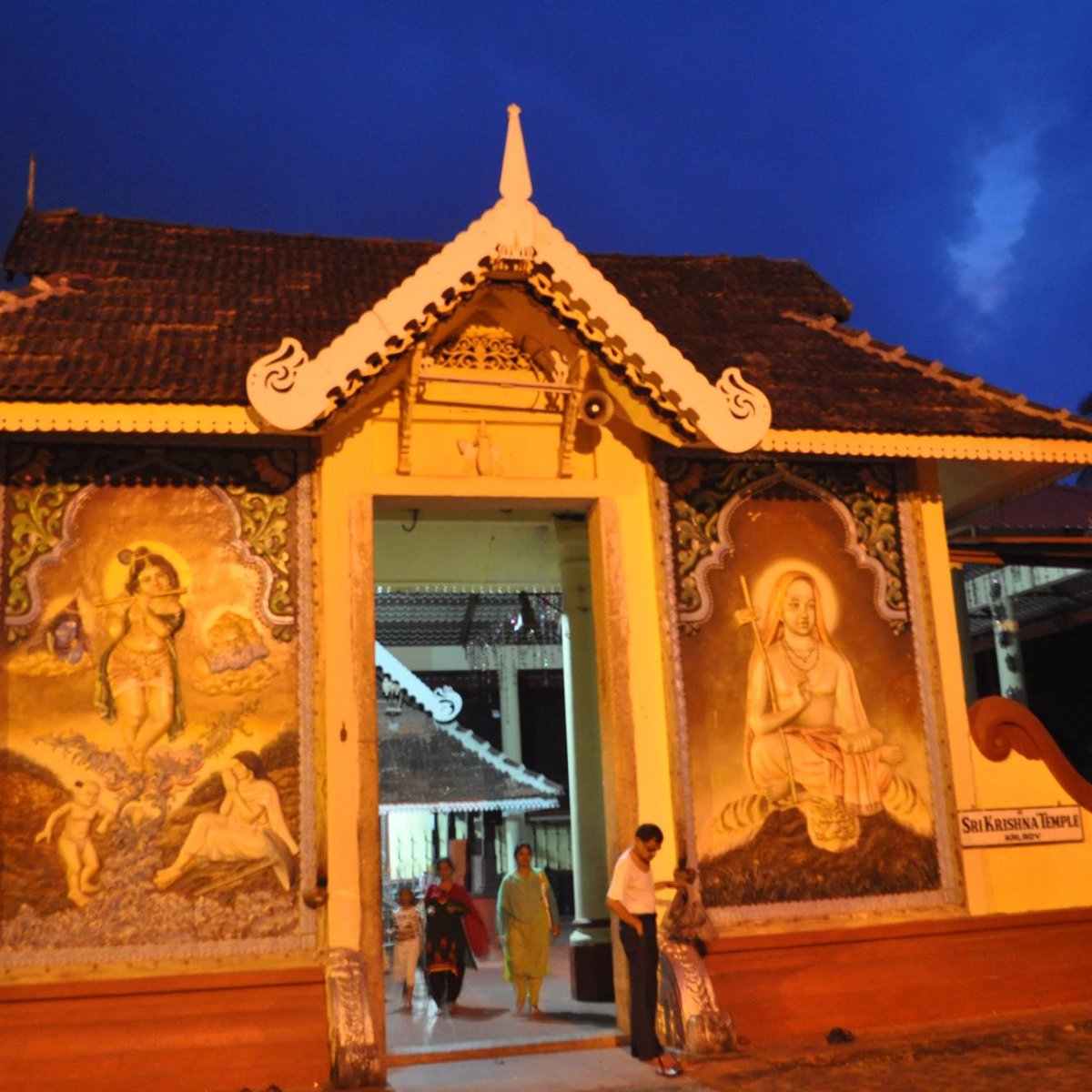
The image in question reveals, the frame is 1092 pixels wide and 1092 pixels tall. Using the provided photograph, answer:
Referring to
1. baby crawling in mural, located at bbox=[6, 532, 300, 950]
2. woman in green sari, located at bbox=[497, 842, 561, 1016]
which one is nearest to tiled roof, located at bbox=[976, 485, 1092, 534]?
woman in green sari, located at bbox=[497, 842, 561, 1016]

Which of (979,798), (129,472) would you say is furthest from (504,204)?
(979,798)

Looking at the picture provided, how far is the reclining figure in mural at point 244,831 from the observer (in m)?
8.02

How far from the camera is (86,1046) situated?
24.3 ft

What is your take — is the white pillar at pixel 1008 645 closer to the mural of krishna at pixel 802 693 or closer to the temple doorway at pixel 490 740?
the temple doorway at pixel 490 740

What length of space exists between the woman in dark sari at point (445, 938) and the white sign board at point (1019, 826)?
4.97 m

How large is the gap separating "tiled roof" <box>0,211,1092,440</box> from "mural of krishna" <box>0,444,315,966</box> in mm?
730

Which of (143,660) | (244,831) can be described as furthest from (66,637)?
(244,831)

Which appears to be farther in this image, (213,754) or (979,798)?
(979,798)

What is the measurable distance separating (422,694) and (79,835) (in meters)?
8.54

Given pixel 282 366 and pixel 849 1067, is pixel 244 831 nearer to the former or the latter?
pixel 282 366

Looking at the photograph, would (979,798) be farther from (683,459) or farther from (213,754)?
(213,754)

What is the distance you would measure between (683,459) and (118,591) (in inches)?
163

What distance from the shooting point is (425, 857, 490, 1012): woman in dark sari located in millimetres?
11680

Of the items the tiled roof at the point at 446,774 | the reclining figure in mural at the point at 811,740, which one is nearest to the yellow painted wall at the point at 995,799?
the reclining figure in mural at the point at 811,740
